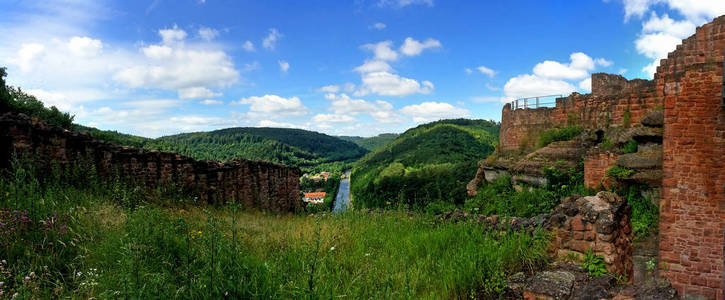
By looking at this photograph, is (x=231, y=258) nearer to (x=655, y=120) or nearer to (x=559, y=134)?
(x=655, y=120)

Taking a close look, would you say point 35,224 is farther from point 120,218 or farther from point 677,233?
point 677,233

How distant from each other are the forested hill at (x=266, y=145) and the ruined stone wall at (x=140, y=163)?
55.4 meters

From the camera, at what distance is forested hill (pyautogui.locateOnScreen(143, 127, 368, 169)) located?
96438 millimetres

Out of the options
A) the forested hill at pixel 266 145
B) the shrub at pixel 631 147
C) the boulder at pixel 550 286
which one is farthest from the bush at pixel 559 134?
Answer: the forested hill at pixel 266 145

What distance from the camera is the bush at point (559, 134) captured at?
13.9 m

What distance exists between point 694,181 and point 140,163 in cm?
1189

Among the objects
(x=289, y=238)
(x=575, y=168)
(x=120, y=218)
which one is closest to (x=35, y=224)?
(x=120, y=218)

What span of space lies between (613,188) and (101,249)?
38.4ft

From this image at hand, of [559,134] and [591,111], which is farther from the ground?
[591,111]

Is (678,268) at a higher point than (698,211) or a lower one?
lower

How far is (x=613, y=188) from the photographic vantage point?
9.88 meters

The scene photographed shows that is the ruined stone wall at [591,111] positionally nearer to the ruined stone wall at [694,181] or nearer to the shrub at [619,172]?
the shrub at [619,172]

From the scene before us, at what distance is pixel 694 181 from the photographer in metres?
7.48

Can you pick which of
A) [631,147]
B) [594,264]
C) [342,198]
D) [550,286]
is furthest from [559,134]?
[550,286]
